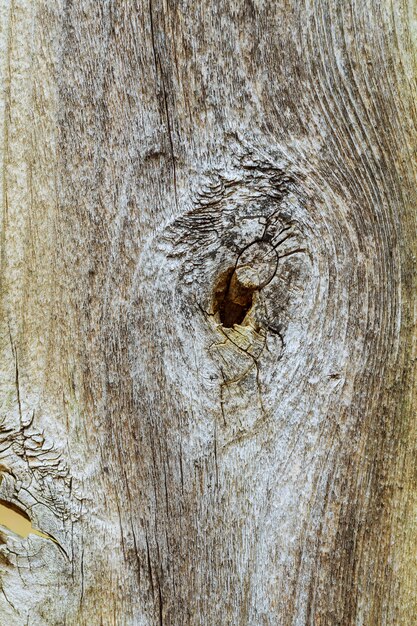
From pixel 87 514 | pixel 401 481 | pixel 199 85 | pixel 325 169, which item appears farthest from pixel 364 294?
pixel 87 514

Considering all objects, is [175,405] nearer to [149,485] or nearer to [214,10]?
Answer: [149,485]

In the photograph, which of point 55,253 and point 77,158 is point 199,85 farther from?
point 55,253

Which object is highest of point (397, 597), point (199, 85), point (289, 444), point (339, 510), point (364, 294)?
point (199, 85)

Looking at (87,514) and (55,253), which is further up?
(55,253)
